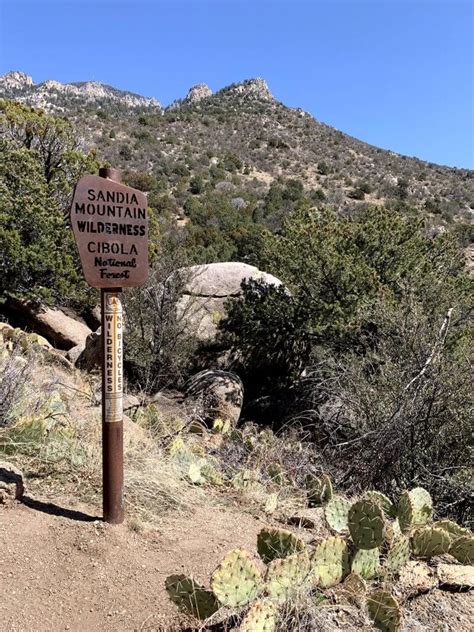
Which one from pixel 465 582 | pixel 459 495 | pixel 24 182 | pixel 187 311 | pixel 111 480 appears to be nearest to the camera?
pixel 465 582

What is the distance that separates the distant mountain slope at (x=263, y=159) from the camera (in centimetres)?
3462

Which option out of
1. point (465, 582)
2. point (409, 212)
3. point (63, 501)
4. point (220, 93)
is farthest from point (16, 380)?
point (220, 93)

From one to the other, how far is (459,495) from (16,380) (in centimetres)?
479

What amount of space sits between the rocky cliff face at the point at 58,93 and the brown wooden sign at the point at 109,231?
48.8 m

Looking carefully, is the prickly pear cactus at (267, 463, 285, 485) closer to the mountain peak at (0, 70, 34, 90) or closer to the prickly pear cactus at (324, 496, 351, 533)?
the prickly pear cactus at (324, 496, 351, 533)

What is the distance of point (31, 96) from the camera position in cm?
6097

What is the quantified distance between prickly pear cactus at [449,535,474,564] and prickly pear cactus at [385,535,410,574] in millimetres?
516

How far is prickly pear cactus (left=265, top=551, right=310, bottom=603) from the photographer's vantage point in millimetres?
3053

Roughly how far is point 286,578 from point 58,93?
71774 mm

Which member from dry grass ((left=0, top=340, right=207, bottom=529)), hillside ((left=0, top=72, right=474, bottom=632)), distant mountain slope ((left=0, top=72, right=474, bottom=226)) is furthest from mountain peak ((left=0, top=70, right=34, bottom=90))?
dry grass ((left=0, top=340, right=207, bottom=529))

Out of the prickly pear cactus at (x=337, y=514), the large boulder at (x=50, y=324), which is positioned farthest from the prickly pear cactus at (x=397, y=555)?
the large boulder at (x=50, y=324)

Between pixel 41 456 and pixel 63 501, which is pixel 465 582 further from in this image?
pixel 41 456

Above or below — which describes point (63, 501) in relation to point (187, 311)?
below

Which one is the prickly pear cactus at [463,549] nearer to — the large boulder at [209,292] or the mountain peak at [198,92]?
the large boulder at [209,292]
